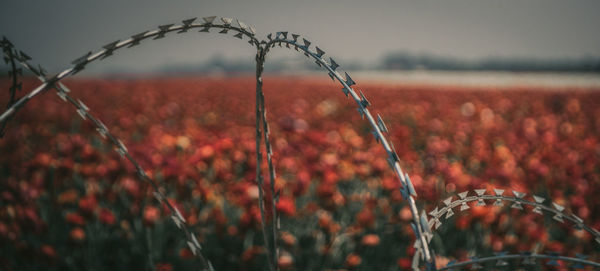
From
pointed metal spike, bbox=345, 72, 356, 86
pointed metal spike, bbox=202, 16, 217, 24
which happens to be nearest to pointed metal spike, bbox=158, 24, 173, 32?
pointed metal spike, bbox=202, 16, 217, 24

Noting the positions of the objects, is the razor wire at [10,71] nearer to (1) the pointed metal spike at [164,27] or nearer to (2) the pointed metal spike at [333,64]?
(1) the pointed metal spike at [164,27]

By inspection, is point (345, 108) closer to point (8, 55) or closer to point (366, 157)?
point (366, 157)

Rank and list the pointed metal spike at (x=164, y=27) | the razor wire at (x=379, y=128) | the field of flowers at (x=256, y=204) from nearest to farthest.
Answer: the razor wire at (x=379, y=128) < the pointed metal spike at (x=164, y=27) < the field of flowers at (x=256, y=204)

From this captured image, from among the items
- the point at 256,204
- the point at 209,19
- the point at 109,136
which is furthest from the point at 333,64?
the point at 256,204

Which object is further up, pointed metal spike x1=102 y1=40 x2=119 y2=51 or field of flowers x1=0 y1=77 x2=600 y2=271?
pointed metal spike x1=102 y1=40 x2=119 y2=51

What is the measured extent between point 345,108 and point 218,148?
149 inches

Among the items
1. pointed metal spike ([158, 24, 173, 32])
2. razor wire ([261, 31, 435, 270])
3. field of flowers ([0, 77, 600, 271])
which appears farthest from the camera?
field of flowers ([0, 77, 600, 271])

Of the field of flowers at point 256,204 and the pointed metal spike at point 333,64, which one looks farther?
the field of flowers at point 256,204

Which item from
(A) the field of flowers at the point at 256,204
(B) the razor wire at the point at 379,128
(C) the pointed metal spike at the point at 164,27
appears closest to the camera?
(B) the razor wire at the point at 379,128

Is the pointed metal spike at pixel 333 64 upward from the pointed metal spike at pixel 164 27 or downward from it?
downward

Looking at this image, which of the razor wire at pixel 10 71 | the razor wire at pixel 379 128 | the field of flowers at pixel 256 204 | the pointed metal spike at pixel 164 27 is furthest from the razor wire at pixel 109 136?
the field of flowers at pixel 256 204

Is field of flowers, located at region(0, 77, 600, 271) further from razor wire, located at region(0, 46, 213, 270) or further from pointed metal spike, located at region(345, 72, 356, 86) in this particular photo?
pointed metal spike, located at region(345, 72, 356, 86)

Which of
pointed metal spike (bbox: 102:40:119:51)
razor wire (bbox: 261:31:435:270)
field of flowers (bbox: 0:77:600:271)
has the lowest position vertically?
field of flowers (bbox: 0:77:600:271)

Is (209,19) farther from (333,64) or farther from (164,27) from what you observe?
(333,64)
